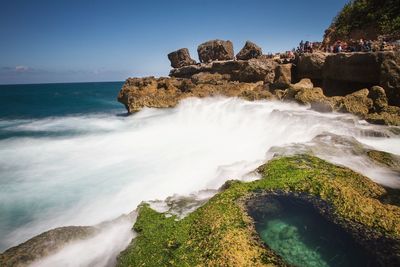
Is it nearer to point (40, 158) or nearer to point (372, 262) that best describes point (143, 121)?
point (40, 158)

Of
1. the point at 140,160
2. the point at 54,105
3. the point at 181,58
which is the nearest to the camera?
the point at 140,160

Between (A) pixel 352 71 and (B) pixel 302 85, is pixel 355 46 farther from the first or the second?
(B) pixel 302 85

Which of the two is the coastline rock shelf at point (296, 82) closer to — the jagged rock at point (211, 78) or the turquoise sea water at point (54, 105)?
the jagged rock at point (211, 78)

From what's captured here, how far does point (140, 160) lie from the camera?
1945 centimetres

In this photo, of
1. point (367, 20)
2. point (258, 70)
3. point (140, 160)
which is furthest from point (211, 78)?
point (140, 160)

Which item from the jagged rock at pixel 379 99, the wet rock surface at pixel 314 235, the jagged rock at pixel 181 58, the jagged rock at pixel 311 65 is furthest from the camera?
the jagged rock at pixel 181 58

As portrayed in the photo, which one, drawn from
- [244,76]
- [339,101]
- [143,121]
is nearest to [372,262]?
[339,101]

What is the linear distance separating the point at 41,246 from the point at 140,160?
40.1ft

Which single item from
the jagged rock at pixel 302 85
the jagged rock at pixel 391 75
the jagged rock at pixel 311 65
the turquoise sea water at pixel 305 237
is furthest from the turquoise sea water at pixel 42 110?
the jagged rock at pixel 391 75

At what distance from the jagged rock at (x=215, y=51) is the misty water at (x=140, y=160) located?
16.6 meters

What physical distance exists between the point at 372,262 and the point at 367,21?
36.7 meters

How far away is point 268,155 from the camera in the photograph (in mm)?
12133

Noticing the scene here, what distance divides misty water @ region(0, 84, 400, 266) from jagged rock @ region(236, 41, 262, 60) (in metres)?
11.8

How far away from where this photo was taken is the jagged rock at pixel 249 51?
3938cm
